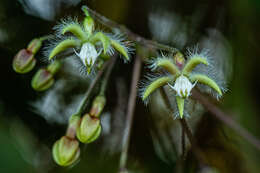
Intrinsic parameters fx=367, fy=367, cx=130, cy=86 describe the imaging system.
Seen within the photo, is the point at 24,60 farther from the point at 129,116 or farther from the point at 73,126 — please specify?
the point at 129,116

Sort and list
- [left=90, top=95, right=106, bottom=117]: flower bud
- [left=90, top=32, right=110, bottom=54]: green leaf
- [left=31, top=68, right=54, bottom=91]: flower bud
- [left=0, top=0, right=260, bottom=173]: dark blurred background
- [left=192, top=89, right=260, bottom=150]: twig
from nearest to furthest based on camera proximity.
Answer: [left=90, top=32, right=110, bottom=54]: green leaf < [left=90, top=95, right=106, bottom=117]: flower bud < [left=31, top=68, right=54, bottom=91]: flower bud < [left=192, top=89, right=260, bottom=150]: twig < [left=0, top=0, right=260, bottom=173]: dark blurred background

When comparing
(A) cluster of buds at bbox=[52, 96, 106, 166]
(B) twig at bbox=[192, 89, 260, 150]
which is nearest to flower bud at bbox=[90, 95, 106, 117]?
(A) cluster of buds at bbox=[52, 96, 106, 166]

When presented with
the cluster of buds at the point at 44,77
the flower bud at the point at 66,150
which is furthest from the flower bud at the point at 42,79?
the flower bud at the point at 66,150

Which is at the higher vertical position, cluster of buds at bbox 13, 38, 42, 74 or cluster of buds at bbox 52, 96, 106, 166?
cluster of buds at bbox 13, 38, 42, 74

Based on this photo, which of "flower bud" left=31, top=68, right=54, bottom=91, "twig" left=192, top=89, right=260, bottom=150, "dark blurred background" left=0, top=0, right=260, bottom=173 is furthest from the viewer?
"dark blurred background" left=0, top=0, right=260, bottom=173

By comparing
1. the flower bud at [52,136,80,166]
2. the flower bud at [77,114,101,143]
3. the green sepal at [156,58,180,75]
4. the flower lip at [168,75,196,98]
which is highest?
the green sepal at [156,58,180,75]

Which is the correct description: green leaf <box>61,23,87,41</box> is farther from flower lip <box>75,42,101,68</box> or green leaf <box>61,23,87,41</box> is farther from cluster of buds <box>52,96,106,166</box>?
cluster of buds <box>52,96,106,166</box>

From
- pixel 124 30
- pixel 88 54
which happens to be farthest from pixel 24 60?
pixel 124 30
